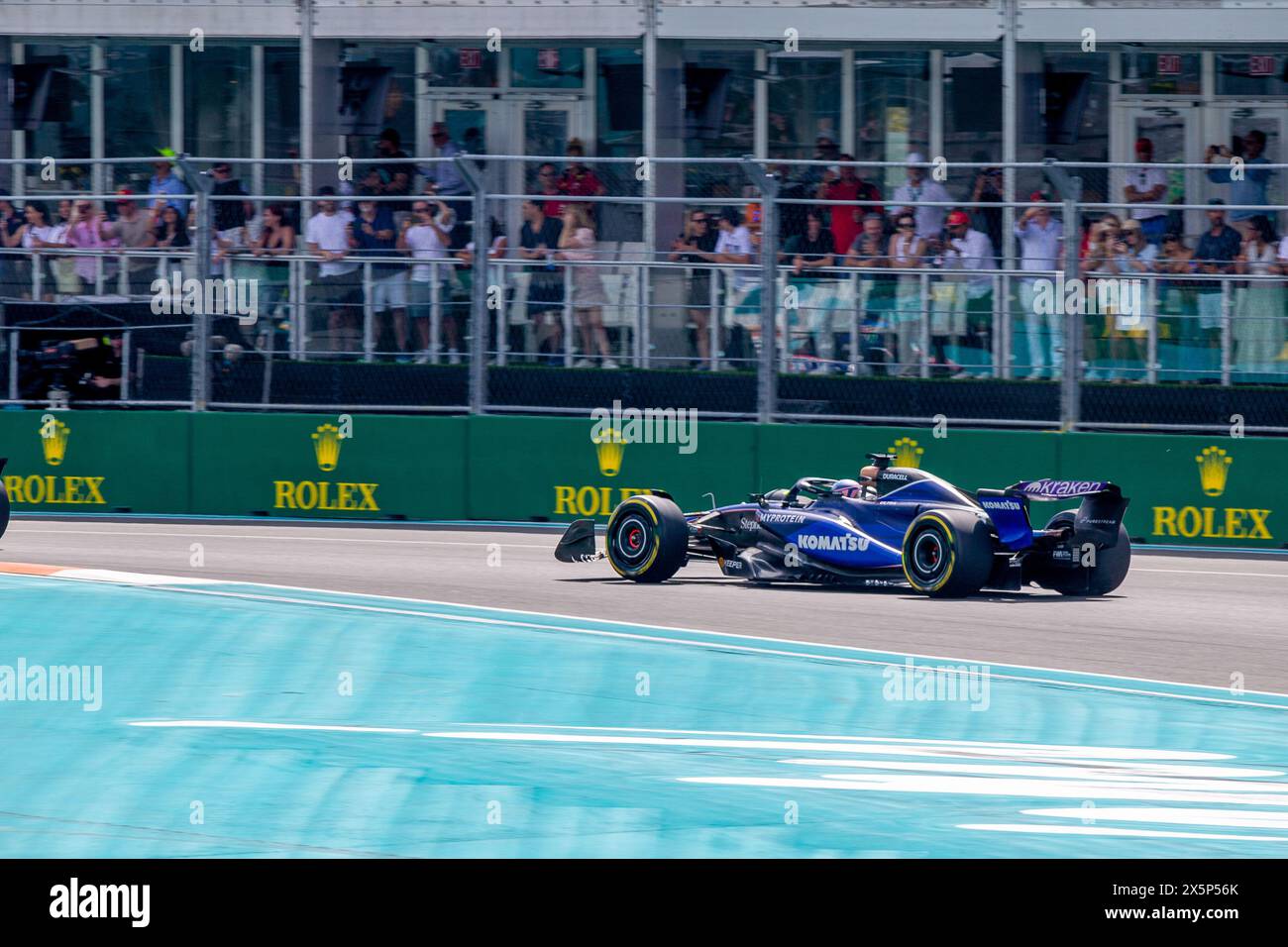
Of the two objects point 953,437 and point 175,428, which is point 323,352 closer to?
point 175,428

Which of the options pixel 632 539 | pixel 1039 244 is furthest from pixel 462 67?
pixel 632 539

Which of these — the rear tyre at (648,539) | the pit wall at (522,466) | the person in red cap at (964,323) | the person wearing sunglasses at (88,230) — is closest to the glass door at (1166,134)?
the person in red cap at (964,323)

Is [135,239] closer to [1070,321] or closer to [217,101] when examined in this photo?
[1070,321]

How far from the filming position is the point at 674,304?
1752cm

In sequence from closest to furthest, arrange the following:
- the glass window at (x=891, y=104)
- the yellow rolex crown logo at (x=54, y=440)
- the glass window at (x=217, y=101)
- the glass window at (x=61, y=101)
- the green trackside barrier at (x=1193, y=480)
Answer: the green trackside barrier at (x=1193, y=480)
the yellow rolex crown logo at (x=54, y=440)
the glass window at (x=891, y=104)
the glass window at (x=61, y=101)
the glass window at (x=217, y=101)

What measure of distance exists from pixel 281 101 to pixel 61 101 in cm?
295

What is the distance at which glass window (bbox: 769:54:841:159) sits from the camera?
85.5 feet

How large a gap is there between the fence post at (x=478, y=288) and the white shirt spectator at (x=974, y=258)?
12.9 ft

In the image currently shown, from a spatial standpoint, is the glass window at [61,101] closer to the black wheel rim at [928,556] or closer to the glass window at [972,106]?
the glass window at [972,106]

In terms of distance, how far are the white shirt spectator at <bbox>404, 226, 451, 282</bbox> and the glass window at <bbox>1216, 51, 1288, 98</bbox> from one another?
37.0ft

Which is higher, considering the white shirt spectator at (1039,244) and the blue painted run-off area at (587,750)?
the white shirt spectator at (1039,244)

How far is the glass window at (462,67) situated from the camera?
2638cm

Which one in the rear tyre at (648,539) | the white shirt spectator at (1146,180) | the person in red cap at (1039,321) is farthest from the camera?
the white shirt spectator at (1146,180)

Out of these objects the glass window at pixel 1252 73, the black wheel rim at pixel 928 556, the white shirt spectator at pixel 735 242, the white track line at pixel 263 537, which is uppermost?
the glass window at pixel 1252 73
